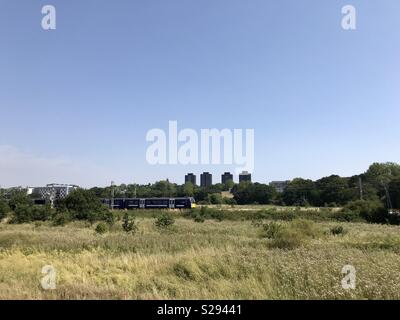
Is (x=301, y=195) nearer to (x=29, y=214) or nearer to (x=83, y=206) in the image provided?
(x=83, y=206)

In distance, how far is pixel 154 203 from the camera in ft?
281

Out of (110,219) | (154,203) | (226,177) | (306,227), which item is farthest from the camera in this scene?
(226,177)

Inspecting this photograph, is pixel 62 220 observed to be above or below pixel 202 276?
below

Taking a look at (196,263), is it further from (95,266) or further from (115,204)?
(115,204)

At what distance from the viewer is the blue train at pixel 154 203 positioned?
82.2 m

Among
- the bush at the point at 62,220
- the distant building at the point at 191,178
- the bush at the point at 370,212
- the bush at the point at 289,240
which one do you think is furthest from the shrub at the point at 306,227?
the distant building at the point at 191,178

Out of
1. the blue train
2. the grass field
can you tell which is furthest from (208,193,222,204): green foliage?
the grass field

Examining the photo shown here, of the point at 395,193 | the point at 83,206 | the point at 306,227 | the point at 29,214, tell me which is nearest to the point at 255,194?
the point at 395,193

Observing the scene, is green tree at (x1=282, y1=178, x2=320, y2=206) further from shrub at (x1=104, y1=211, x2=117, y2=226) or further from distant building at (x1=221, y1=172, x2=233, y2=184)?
shrub at (x1=104, y1=211, x2=117, y2=226)

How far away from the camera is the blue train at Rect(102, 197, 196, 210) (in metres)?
82.2

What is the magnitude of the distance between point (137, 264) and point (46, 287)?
3.06 meters
